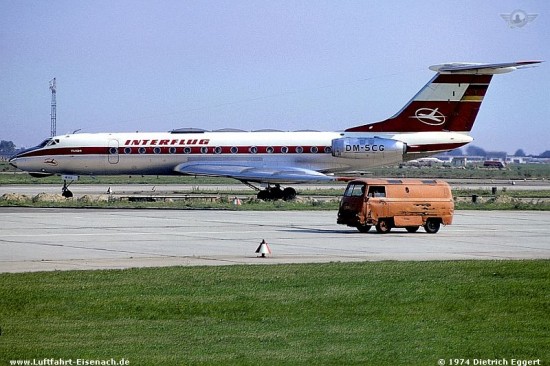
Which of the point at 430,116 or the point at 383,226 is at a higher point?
the point at 430,116

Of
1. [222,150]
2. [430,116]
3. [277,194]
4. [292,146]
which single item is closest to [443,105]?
[430,116]

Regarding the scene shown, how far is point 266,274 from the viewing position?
19.0m

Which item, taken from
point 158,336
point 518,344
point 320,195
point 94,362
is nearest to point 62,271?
point 158,336

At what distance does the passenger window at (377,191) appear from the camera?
29.9 meters

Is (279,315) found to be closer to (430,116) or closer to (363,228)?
(363,228)

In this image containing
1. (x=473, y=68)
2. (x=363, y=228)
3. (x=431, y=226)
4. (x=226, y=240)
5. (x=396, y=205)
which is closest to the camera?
(x=226, y=240)

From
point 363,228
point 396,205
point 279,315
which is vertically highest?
point 396,205

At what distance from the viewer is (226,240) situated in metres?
27.2

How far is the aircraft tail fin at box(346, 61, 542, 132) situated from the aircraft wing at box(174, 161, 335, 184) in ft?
13.9

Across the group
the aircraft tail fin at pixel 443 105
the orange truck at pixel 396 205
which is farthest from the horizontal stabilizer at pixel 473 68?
the orange truck at pixel 396 205

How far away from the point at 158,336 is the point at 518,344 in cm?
507

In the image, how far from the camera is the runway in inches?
883

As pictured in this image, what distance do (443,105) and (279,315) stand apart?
36559 mm

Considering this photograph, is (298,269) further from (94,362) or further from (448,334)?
(94,362)
